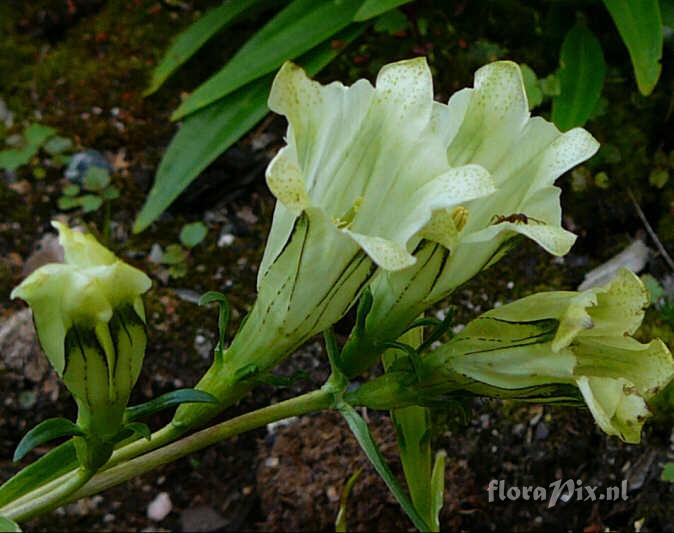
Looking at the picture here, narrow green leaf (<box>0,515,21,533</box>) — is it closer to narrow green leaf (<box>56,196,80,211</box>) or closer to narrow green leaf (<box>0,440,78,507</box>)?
narrow green leaf (<box>0,440,78,507</box>)

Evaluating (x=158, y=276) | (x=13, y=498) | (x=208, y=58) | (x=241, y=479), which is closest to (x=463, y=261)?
(x=13, y=498)

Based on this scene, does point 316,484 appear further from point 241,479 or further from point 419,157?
point 419,157

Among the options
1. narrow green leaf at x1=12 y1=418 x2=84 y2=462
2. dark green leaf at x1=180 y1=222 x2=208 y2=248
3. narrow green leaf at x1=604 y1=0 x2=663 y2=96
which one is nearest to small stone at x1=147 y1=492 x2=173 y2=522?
dark green leaf at x1=180 y1=222 x2=208 y2=248

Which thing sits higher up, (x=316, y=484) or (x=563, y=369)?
(x=563, y=369)

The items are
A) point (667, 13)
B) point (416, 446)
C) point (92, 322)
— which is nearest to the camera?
point (92, 322)

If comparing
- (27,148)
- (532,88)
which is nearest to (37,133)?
(27,148)

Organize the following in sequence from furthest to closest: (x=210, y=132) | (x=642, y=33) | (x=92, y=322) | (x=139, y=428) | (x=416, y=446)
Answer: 1. (x=210, y=132)
2. (x=642, y=33)
3. (x=416, y=446)
4. (x=139, y=428)
5. (x=92, y=322)

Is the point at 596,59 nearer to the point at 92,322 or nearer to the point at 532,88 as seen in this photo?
the point at 532,88
